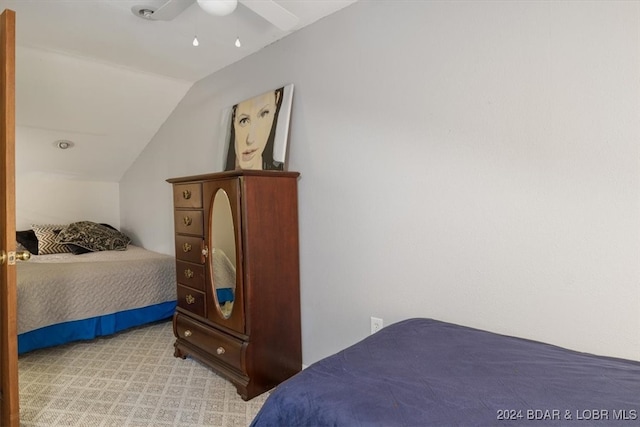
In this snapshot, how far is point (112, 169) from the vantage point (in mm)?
4059

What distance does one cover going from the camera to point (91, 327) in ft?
8.96

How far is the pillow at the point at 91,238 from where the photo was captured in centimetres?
354

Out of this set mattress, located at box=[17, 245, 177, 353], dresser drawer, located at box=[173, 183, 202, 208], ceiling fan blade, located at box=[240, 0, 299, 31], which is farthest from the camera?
mattress, located at box=[17, 245, 177, 353]

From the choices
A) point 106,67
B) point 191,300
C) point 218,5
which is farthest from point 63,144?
point 218,5

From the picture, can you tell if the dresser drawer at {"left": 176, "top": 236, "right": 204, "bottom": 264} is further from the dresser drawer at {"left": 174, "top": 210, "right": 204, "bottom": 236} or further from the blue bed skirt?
the blue bed skirt

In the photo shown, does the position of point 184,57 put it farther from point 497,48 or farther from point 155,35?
point 497,48

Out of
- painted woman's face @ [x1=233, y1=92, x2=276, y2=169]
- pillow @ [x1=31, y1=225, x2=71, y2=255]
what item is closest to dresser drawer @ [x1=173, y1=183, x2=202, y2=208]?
painted woman's face @ [x1=233, y1=92, x2=276, y2=169]

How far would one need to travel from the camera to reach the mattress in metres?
2.49

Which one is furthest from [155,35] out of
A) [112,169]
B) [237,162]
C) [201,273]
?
[112,169]

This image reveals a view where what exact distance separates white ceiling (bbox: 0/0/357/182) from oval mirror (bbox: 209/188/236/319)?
1.07m

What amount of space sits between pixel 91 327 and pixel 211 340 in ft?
3.92

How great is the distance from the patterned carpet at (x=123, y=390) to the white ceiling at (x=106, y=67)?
1.93 meters

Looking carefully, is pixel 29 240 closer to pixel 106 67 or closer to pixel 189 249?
pixel 106 67

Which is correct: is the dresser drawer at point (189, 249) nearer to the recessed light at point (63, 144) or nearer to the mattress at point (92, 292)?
the mattress at point (92, 292)
